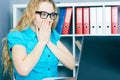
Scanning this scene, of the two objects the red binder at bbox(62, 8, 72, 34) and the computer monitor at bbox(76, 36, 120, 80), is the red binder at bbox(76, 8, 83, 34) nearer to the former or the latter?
the red binder at bbox(62, 8, 72, 34)

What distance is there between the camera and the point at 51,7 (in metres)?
1.49

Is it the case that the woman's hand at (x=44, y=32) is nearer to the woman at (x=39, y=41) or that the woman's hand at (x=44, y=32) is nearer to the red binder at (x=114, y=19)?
the woman at (x=39, y=41)

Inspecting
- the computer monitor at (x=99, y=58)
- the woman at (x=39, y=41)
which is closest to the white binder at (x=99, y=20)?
the woman at (x=39, y=41)

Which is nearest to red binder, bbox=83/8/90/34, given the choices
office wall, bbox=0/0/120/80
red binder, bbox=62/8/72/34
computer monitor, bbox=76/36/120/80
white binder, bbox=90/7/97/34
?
white binder, bbox=90/7/97/34

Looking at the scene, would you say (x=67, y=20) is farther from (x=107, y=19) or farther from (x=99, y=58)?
(x=99, y=58)

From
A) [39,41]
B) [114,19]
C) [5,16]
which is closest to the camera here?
[39,41]

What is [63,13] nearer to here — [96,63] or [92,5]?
[92,5]

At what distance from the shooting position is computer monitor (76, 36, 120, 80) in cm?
84

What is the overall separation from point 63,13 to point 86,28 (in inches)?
10.9

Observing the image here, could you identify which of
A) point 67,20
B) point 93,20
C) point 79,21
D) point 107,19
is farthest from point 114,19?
point 67,20

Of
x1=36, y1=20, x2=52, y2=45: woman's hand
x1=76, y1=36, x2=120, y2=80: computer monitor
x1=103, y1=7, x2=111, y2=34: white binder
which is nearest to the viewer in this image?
x1=76, y1=36, x2=120, y2=80: computer monitor

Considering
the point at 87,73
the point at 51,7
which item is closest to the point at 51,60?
the point at 51,7

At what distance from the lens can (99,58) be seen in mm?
857

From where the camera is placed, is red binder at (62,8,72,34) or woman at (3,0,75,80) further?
red binder at (62,8,72,34)
